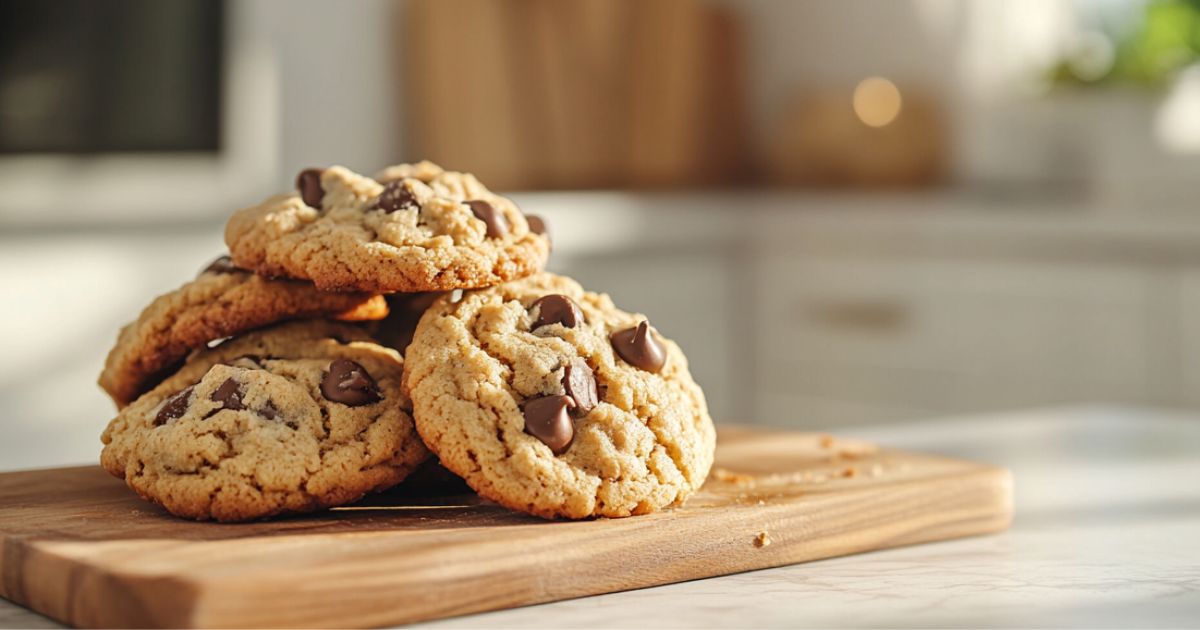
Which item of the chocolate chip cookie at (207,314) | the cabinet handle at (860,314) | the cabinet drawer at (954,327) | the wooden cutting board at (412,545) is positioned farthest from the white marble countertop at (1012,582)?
the cabinet handle at (860,314)

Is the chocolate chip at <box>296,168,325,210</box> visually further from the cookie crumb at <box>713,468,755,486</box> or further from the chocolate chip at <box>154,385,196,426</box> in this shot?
the cookie crumb at <box>713,468,755,486</box>

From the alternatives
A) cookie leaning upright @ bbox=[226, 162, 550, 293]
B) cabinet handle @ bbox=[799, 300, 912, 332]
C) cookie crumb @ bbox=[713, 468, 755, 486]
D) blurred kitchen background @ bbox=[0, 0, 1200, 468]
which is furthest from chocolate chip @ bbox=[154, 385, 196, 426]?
cabinet handle @ bbox=[799, 300, 912, 332]

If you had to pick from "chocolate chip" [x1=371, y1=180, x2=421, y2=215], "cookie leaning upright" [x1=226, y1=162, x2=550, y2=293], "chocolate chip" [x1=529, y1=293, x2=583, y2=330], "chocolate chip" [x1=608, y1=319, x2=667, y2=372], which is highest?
"chocolate chip" [x1=371, y1=180, x2=421, y2=215]

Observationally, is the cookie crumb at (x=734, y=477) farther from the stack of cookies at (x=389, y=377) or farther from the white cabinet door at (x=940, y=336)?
the white cabinet door at (x=940, y=336)

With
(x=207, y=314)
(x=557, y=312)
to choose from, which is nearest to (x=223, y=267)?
(x=207, y=314)

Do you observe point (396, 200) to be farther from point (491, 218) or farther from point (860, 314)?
point (860, 314)
